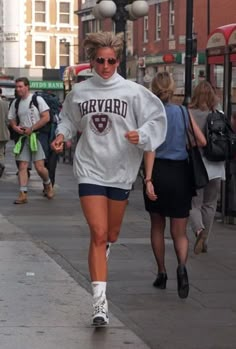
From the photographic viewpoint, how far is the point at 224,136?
8.82 meters

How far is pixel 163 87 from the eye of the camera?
697 cm

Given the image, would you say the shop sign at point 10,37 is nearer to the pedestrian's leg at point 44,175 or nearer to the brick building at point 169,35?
the brick building at point 169,35

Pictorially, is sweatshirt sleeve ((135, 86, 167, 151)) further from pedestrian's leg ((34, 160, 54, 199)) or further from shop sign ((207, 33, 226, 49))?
pedestrian's leg ((34, 160, 54, 199))

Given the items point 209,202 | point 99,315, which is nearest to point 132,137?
point 99,315

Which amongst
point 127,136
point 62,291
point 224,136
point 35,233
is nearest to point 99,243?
point 127,136

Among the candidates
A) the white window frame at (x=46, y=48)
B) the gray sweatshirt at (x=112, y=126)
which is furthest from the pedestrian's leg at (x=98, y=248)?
the white window frame at (x=46, y=48)

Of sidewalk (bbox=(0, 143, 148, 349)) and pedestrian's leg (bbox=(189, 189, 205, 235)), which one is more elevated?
pedestrian's leg (bbox=(189, 189, 205, 235))

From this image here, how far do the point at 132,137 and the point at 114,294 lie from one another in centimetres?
167

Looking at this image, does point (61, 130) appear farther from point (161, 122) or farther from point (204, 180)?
point (204, 180)

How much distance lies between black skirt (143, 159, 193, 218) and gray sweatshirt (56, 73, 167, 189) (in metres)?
0.90

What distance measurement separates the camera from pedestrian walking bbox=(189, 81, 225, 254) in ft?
28.7

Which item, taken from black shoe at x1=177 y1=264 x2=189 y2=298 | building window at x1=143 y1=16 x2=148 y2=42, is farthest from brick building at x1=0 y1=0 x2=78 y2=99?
black shoe at x1=177 y1=264 x2=189 y2=298

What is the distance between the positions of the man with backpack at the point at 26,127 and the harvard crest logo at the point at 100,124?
7047 mm

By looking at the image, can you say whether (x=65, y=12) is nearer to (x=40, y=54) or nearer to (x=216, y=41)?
(x=40, y=54)
